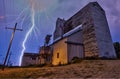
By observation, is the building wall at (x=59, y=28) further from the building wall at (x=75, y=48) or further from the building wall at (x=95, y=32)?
the building wall at (x=75, y=48)

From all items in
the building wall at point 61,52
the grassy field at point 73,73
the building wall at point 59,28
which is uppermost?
the building wall at point 59,28

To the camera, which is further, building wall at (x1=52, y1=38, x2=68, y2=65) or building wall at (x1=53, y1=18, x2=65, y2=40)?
building wall at (x1=53, y1=18, x2=65, y2=40)

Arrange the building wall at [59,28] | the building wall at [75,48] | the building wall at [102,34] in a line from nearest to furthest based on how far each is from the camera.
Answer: the building wall at [102,34] < the building wall at [75,48] < the building wall at [59,28]

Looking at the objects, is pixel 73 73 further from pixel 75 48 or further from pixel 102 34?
pixel 102 34

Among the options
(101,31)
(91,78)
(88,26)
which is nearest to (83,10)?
(88,26)

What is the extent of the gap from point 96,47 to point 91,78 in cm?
1546

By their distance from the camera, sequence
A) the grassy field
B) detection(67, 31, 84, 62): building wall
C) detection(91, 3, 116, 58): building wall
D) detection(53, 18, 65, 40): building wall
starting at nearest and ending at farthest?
the grassy field → detection(91, 3, 116, 58): building wall → detection(67, 31, 84, 62): building wall → detection(53, 18, 65, 40): building wall

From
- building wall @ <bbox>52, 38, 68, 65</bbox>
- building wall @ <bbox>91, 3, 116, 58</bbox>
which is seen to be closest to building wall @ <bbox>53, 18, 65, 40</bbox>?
building wall @ <bbox>52, 38, 68, 65</bbox>

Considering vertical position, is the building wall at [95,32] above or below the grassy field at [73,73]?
above

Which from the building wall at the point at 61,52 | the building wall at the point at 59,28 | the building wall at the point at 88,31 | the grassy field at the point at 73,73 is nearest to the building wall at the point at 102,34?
the building wall at the point at 88,31

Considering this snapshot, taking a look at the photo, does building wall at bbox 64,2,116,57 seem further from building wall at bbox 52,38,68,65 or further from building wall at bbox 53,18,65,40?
building wall at bbox 53,18,65,40

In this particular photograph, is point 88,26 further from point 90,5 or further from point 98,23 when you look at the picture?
point 90,5

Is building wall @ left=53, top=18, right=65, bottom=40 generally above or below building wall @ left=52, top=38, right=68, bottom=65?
above

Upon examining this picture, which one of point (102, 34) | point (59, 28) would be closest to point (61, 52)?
point (102, 34)
